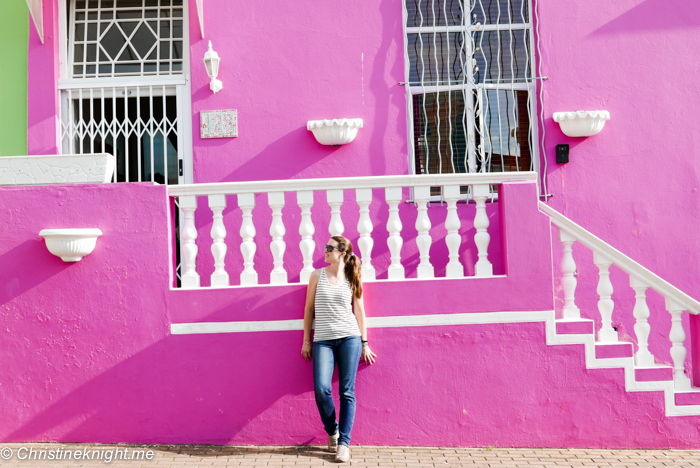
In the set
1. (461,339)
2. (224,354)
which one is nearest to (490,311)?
(461,339)

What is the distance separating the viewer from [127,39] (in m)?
6.70

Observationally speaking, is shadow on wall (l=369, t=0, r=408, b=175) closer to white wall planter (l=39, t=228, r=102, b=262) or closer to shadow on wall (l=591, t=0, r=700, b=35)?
shadow on wall (l=591, t=0, r=700, b=35)

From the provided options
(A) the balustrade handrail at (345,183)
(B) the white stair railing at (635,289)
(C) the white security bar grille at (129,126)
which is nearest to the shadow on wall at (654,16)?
(A) the balustrade handrail at (345,183)

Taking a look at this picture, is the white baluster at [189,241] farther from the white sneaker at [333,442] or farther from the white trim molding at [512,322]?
the white sneaker at [333,442]

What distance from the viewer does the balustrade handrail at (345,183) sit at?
5.14 meters

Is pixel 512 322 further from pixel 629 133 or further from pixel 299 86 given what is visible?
pixel 299 86

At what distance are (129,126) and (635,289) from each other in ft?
16.3

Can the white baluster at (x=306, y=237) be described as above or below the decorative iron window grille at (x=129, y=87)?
below

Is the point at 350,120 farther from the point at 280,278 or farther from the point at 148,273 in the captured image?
the point at 148,273

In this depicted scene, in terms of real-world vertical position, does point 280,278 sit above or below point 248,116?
below

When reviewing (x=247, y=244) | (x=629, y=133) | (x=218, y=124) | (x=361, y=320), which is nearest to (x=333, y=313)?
(x=361, y=320)

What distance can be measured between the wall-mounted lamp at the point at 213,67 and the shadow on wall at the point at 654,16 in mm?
3745

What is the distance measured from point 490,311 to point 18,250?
3744 millimetres

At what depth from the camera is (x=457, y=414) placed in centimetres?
504
